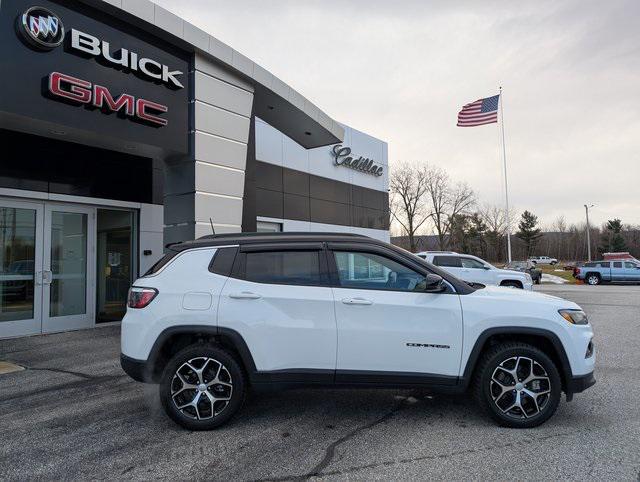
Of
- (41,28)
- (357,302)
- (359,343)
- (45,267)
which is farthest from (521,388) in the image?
(45,267)

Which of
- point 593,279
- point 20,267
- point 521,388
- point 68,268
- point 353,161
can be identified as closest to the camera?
point 521,388

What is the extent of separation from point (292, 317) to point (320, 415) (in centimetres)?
111

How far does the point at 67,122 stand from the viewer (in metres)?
7.26

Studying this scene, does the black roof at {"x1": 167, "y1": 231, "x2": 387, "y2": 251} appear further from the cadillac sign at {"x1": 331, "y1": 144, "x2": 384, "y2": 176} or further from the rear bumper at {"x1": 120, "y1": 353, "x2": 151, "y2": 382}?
the cadillac sign at {"x1": 331, "y1": 144, "x2": 384, "y2": 176}

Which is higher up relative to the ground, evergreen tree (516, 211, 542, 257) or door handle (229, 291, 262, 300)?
evergreen tree (516, 211, 542, 257)

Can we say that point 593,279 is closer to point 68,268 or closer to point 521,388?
point 521,388

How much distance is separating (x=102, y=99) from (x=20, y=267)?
3838 mm

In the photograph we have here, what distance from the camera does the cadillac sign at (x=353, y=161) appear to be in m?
19.2

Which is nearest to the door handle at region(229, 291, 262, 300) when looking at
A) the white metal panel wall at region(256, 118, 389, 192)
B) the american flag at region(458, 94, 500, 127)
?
the white metal panel wall at region(256, 118, 389, 192)

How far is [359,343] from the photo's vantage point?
13.2 ft

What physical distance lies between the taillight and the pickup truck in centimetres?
3095

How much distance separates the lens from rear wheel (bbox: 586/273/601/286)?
2870 centimetres

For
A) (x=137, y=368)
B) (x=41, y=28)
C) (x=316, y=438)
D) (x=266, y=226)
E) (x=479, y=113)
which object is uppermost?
(x=479, y=113)

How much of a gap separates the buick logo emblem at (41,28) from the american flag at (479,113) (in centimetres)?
2365
